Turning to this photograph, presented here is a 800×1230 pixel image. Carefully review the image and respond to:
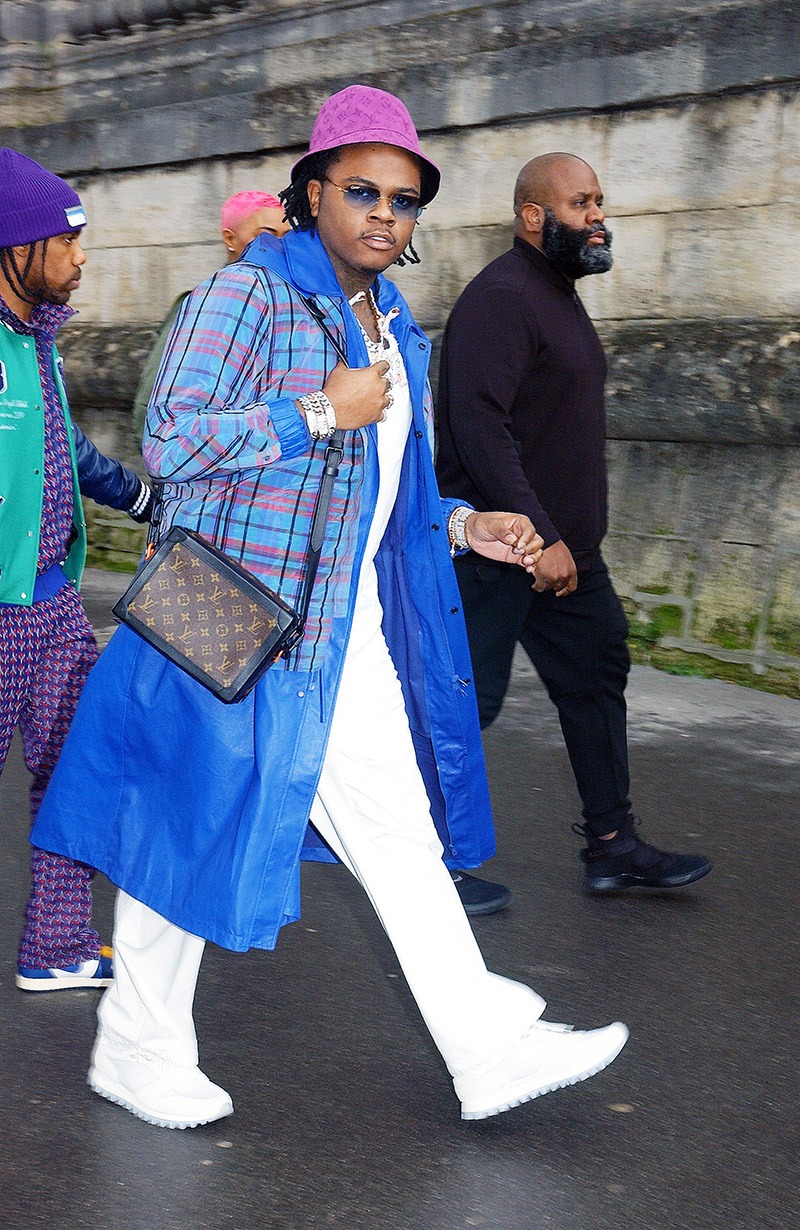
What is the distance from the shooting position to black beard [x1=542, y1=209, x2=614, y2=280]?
4367 millimetres

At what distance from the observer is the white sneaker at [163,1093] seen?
3.06m

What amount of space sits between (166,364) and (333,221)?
431 millimetres

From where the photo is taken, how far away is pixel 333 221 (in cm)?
298

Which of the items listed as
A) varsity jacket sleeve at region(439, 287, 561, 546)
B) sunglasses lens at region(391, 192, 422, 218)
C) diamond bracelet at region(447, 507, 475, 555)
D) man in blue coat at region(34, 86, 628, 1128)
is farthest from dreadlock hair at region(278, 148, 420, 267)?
varsity jacket sleeve at region(439, 287, 561, 546)

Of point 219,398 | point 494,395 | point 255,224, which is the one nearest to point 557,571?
point 494,395

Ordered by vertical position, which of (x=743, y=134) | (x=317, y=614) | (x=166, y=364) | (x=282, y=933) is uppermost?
(x=743, y=134)

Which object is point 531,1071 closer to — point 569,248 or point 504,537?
point 504,537

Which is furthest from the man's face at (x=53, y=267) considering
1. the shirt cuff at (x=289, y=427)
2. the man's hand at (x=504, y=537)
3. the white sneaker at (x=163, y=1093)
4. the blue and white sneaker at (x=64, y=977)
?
the white sneaker at (x=163, y=1093)

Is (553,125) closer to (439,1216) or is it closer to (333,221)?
(333,221)

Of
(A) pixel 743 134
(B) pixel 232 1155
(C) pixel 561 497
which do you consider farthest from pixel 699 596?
(B) pixel 232 1155

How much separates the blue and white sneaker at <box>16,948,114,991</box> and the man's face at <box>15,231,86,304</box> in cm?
152

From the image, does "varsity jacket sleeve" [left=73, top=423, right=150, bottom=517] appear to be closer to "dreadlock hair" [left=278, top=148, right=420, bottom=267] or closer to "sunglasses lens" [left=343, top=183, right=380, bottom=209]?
"dreadlock hair" [left=278, top=148, right=420, bottom=267]

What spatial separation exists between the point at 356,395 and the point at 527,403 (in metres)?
1.52

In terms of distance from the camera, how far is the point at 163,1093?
10.1 ft
